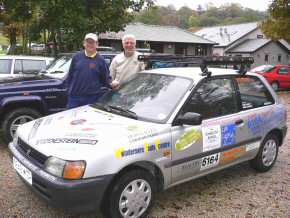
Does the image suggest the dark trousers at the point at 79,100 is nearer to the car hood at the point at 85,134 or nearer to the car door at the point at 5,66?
the car hood at the point at 85,134

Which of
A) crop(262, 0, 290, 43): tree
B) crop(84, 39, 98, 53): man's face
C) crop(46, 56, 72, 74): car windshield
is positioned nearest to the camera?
crop(84, 39, 98, 53): man's face

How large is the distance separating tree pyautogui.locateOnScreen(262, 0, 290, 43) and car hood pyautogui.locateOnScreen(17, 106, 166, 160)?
1871 centimetres

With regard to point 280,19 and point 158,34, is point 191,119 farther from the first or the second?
point 158,34

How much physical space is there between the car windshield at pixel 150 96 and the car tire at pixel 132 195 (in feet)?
2.21

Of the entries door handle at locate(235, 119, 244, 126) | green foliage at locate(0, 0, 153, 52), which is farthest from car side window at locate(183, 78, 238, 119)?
green foliage at locate(0, 0, 153, 52)

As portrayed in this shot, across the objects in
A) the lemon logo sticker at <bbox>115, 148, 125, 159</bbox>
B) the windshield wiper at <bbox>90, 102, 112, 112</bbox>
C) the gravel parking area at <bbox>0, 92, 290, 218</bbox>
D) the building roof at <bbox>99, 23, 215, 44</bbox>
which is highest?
the building roof at <bbox>99, 23, 215, 44</bbox>

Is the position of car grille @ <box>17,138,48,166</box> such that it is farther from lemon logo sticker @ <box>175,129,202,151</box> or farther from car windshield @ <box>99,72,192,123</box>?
lemon logo sticker @ <box>175,129,202,151</box>

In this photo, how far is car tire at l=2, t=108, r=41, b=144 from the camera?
19.2 feet

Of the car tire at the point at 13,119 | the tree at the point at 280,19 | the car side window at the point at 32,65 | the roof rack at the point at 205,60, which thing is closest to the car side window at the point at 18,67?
the car side window at the point at 32,65

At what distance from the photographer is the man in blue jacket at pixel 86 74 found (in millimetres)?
5070

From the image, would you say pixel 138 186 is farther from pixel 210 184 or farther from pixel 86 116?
pixel 210 184

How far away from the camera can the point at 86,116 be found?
409 centimetres

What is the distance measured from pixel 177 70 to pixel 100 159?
201 centimetres

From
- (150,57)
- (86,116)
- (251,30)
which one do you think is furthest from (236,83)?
(251,30)
